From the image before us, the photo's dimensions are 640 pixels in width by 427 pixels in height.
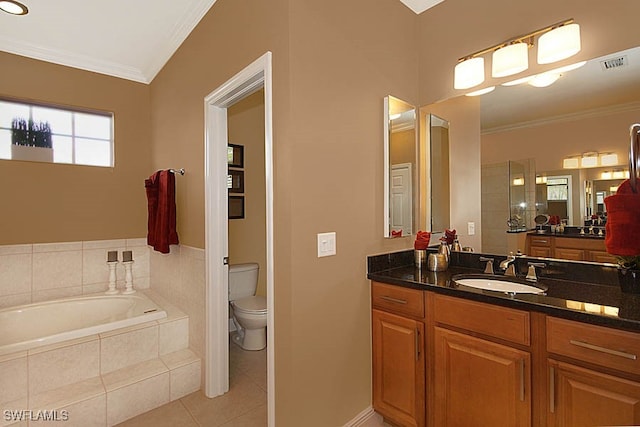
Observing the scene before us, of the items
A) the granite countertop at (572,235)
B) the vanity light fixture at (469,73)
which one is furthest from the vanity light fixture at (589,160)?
the vanity light fixture at (469,73)

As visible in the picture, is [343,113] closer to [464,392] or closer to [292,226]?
[292,226]

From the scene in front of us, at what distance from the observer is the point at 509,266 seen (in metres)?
1.84

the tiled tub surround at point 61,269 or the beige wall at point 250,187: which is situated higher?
the beige wall at point 250,187

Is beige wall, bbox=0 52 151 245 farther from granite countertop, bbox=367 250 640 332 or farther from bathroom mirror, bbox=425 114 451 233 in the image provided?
bathroom mirror, bbox=425 114 451 233

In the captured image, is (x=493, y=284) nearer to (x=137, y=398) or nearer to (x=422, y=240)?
(x=422, y=240)

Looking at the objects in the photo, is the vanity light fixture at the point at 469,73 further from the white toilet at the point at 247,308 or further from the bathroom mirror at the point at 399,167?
the white toilet at the point at 247,308

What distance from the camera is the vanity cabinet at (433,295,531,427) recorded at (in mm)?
1312

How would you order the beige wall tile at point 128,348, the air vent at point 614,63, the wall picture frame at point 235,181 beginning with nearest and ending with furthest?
the air vent at point 614,63 < the beige wall tile at point 128,348 < the wall picture frame at point 235,181

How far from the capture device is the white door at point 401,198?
203 cm

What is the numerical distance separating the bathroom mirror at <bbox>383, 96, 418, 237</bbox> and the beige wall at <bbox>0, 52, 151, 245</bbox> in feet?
8.75

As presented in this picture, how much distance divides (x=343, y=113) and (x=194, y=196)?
1408 millimetres

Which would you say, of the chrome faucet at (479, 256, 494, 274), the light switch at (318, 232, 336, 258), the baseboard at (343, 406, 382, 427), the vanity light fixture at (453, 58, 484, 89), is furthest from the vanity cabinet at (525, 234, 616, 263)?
the baseboard at (343, 406, 382, 427)

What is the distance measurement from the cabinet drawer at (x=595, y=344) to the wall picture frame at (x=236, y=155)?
9.93 ft

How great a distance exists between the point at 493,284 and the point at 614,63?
4.05 feet
